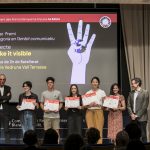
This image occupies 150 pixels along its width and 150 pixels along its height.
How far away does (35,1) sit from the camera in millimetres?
9094

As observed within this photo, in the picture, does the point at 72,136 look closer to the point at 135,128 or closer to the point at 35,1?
the point at 135,128

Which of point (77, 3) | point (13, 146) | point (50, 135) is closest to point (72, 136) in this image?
point (50, 135)

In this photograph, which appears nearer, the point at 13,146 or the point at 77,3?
the point at 13,146

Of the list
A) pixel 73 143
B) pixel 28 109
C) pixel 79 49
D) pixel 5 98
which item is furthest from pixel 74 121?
pixel 73 143

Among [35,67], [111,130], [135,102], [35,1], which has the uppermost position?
[35,1]

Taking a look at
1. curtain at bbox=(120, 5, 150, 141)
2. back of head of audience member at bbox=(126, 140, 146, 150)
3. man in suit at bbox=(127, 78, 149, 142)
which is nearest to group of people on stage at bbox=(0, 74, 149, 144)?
man in suit at bbox=(127, 78, 149, 142)

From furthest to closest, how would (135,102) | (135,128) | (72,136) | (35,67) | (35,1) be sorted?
(35,67)
(35,1)
(135,102)
(135,128)
(72,136)

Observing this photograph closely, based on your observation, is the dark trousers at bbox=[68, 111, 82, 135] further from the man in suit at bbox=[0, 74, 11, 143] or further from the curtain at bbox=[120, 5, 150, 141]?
the curtain at bbox=[120, 5, 150, 141]

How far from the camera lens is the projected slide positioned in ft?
32.1

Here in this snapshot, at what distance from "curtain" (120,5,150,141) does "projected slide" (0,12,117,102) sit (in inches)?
11.1

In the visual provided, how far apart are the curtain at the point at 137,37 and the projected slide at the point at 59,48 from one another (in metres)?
0.28

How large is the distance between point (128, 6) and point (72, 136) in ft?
20.1

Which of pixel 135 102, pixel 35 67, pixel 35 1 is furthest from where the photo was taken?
pixel 35 67

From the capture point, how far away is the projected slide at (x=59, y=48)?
32.1 ft
